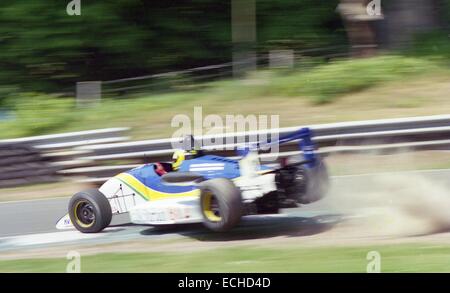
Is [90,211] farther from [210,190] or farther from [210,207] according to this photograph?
[210,190]

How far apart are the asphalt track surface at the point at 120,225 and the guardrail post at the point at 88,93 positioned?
489 centimetres

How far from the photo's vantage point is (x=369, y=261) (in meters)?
6.80

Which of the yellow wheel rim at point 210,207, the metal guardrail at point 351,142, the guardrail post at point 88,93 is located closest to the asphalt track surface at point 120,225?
the yellow wheel rim at point 210,207

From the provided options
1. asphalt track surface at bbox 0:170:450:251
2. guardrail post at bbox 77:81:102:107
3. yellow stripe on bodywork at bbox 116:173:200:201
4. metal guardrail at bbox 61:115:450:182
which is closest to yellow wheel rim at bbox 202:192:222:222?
yellow stripe on bodywork at bbox 116:173:200:201

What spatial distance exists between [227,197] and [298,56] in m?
9.02

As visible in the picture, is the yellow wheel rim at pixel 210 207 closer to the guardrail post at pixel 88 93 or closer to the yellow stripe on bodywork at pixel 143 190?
the yellow stripe on bodywork at pixel 143 190

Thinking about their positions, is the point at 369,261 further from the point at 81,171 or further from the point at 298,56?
the point at 298,56

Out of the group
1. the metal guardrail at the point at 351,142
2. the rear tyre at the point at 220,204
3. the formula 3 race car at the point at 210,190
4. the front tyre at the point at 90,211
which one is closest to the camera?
the rear tyre at the point at 220,204

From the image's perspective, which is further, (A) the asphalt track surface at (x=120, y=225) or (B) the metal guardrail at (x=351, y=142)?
(B) the metal guardrail at (x=351, y=142)

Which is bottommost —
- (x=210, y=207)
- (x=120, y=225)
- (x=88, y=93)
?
(x=120, y=225)

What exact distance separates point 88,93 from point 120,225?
6713mm

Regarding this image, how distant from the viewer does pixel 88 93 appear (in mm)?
15484

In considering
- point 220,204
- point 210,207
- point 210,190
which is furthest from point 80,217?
point 220,204

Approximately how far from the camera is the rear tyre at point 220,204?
758 cm
